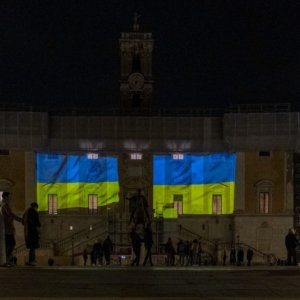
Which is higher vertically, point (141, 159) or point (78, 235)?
point (141, 159)

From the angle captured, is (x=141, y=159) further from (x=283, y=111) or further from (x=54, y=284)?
(x=54, y=284)

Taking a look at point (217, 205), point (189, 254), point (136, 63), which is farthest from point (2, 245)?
point (136, 63)

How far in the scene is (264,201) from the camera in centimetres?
5166

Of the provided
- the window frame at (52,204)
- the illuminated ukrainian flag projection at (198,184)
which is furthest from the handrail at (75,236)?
the illuminated ukrainian flag projection at (198,184)

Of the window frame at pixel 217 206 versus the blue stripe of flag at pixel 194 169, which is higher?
the blue stripe of flag at pixel 194 169

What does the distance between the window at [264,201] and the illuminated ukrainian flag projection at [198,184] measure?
208 cm

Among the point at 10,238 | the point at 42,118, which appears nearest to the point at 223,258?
the point at 42,118

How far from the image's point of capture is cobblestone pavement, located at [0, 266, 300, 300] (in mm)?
10250

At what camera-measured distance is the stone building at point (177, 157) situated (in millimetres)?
50875

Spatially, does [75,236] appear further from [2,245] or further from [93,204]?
[2,245]

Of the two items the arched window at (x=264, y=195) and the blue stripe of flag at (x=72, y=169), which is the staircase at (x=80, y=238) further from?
the arched window at (x=264, y=195)

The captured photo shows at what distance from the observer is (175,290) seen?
11172 millimetres

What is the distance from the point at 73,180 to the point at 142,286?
131 ft

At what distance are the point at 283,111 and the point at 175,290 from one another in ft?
137
